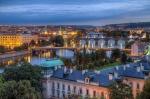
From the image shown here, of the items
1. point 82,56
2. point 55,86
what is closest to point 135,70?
point 55,86

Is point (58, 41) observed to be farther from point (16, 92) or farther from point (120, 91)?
point (16, 92)

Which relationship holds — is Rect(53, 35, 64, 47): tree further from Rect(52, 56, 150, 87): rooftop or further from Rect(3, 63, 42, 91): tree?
Rect(3, 63, 42, 91): tree

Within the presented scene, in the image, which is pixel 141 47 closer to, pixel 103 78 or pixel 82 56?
pixel 82 56

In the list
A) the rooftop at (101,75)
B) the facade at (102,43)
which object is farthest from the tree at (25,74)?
the facade at (102,43)

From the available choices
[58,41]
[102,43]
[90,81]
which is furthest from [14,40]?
[90,81]

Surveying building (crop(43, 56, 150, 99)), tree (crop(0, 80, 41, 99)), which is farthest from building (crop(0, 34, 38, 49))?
tree (crop(0, 80, 41, 99))

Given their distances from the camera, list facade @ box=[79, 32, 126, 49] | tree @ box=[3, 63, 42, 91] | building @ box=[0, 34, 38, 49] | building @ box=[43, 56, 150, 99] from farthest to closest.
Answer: building @ box=[0, 34, 38, 49] < facade @ box=[79, 32, 126, 49] < tree @ box=[3, 63, 42, 91] < building @ box=[43, 56, 150, 99]
